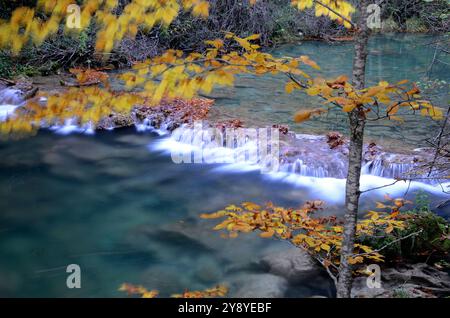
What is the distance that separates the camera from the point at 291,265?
4855 mm

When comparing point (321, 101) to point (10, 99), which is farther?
point (321, 101)

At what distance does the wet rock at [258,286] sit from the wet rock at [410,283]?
752mm

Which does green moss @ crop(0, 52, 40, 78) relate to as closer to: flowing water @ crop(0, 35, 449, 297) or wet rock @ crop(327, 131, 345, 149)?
flowing water @ crop(0, 35, 449, 297)

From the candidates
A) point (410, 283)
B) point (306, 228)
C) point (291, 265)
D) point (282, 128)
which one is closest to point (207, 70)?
point (306, 228)

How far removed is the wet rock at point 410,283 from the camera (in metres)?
4.08

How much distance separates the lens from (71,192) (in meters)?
7.01

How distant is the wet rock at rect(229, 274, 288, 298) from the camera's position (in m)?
4.44

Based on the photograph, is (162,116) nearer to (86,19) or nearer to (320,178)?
(320,178)

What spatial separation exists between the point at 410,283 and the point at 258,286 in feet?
5.02
